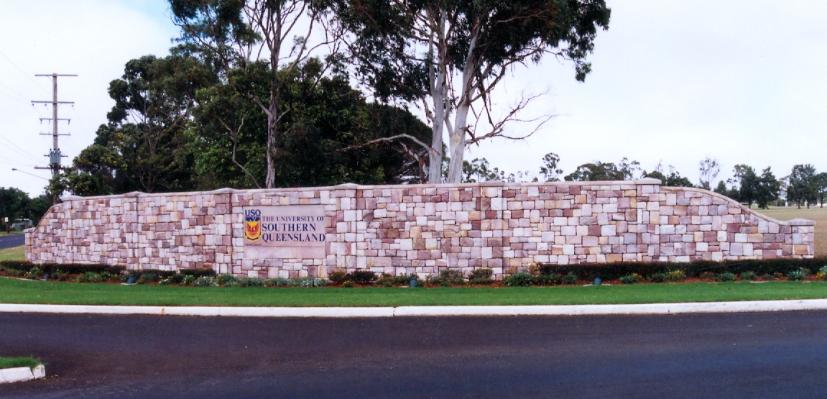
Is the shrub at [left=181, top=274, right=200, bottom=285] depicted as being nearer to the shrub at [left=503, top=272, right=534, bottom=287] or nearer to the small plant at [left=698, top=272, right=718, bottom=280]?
the shrub at [left=503, top=272, right=534, bottom=287]

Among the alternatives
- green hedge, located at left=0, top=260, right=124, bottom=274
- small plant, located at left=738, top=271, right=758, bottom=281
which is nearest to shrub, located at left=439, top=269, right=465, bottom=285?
small plant, located at left=738, top=271, right=758, bottom=281

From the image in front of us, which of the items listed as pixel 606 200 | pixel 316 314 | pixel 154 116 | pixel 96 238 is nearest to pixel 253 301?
pixel 316 314

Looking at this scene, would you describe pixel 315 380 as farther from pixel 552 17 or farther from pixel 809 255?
pixel 552 17

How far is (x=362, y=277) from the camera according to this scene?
18828 millimetres

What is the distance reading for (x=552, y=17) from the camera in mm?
24891

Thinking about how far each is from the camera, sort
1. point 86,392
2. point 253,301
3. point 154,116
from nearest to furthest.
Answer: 1. point 86,392
2. point 253,301
3. point 154,116

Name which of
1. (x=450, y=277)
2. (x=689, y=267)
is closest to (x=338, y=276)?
(x=450, y=277)

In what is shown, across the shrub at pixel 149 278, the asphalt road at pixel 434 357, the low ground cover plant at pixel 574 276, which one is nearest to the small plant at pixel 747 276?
the low ground cover plant at pixel 574 276

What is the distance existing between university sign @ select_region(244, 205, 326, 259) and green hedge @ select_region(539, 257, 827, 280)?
6.60 meters

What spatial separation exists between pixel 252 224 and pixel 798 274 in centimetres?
1495

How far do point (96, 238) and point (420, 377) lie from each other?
2051 centimetres

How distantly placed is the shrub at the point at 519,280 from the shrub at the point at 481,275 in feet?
1.90

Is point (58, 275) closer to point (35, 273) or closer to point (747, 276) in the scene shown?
point (35, 273)

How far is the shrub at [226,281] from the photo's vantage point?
762 inches
